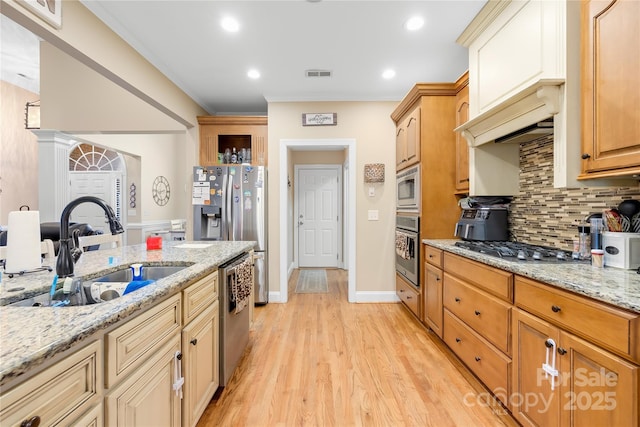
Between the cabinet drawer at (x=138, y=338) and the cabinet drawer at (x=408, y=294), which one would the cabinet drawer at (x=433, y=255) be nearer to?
the cabinet drawer at (x=408, y=294)

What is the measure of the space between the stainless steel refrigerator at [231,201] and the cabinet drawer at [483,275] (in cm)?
220

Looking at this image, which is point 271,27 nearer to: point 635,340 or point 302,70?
point 302,70

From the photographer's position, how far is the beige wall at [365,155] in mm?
3525

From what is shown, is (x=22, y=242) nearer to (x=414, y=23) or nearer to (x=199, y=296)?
(x=199, y=296)

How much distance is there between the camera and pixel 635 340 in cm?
89

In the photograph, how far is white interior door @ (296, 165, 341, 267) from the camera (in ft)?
17.8

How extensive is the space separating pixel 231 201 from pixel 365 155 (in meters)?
1.80

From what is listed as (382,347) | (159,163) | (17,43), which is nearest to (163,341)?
(382,347)

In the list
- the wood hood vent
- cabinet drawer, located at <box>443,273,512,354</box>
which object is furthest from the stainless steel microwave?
cabinet drawer, located at <box>443,273,512,354</box>

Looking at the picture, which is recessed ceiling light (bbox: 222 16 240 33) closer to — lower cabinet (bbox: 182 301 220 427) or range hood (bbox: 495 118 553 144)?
lower cabinet (bbox: 182 301 220 427)

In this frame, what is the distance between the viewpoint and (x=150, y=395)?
40.1 inches

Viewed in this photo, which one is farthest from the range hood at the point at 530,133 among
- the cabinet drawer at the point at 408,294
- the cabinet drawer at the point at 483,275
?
the cabinet drawer at the point at 408,294

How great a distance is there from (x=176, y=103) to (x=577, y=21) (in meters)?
3.46

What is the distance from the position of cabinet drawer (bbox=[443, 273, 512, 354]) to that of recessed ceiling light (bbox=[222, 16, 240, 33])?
8.60ft
